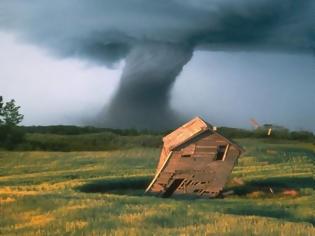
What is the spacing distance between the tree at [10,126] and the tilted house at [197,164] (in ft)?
124

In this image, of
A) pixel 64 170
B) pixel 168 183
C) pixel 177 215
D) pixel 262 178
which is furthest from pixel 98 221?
pixel 64 170

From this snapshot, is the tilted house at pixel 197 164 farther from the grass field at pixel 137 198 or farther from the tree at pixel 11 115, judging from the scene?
the tree at pixel 11 115

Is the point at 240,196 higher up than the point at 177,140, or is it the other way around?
the point at 177,140

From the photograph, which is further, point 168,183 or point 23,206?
point 168,183

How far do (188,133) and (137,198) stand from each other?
9.74 meters

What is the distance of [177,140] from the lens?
116 feet

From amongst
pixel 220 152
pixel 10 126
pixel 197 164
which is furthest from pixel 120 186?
pixel 10 126

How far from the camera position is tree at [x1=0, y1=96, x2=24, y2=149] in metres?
69.6

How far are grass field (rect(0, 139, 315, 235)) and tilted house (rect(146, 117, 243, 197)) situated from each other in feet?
3.94

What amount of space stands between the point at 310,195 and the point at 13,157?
31113mm

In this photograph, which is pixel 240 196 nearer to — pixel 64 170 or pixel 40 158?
pixel 64 170

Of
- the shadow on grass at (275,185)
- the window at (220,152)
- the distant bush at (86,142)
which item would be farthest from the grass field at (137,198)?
the distant bush at (86,142)

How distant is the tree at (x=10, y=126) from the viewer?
69.6 metres

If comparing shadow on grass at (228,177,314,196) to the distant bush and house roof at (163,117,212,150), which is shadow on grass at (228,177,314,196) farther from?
the distant bush
